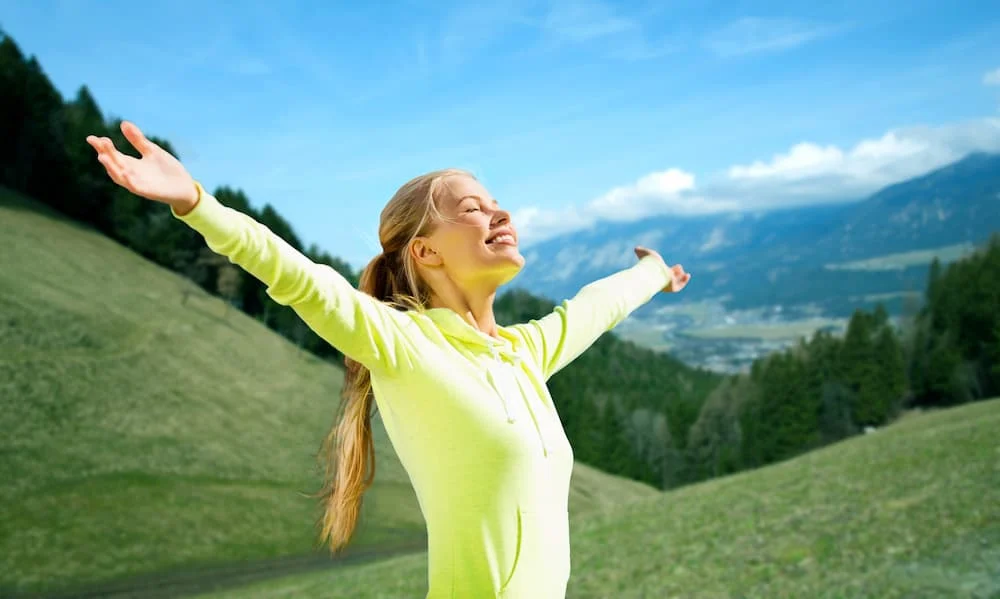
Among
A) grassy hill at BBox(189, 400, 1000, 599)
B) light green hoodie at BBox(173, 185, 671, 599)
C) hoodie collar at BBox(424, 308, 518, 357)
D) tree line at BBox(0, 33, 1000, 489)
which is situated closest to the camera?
light green hoodie at BBox(173, 185, 671, 599)

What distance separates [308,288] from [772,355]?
8244cm

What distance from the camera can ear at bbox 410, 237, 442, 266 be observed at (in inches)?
108

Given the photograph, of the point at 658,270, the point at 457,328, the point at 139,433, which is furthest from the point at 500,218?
the point at 139,433

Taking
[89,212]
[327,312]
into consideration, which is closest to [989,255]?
[89,212]

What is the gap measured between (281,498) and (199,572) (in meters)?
9.16

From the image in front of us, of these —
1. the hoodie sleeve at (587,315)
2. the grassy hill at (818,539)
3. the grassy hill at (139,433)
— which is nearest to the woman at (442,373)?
the hoodie sleeve at (587,315)

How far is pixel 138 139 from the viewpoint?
6.70ft

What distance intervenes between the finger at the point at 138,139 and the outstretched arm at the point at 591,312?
143cm

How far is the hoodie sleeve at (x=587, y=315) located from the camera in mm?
3176

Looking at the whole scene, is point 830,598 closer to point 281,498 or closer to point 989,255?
point 281,498

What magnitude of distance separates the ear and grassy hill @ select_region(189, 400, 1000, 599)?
32.3ft

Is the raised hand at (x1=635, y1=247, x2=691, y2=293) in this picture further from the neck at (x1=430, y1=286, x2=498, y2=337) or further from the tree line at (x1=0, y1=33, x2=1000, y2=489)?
the tree line at (x1=0, y1=33, x2=1000, y2=489)

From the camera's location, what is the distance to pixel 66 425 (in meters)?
39.5

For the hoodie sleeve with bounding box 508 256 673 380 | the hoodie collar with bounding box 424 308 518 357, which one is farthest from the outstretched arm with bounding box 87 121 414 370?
the hoodie sleeve with bounding box 508 256 673 380
